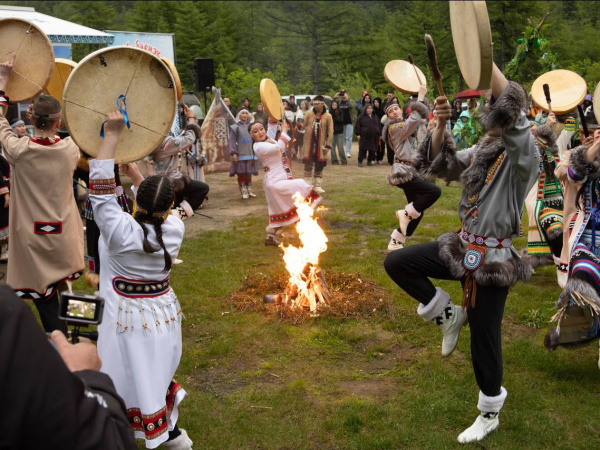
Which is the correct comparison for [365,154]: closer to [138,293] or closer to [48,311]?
[48,311]

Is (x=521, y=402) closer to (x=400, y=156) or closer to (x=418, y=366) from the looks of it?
(x=418, y=366)

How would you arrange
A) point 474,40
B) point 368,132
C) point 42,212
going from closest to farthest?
1. point 474,40
2. point 42,212
3. point 368,132

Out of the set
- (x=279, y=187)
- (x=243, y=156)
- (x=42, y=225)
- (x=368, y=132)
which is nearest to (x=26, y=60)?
(x=42, y=225)

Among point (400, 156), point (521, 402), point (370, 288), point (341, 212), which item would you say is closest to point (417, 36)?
point (341, 212)

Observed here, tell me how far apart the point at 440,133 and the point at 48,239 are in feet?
10.9

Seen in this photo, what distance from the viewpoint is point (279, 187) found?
865cm

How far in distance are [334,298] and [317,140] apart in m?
8.49

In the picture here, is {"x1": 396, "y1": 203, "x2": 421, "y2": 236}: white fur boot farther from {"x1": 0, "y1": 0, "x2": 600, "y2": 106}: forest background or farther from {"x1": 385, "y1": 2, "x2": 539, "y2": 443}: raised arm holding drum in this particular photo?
{"x1": 0, "y1": 0, "x2": 600, "y2": 106}: forest background

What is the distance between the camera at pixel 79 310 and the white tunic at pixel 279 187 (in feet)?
21.6

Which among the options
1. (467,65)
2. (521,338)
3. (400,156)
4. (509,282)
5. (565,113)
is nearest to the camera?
(467,65)

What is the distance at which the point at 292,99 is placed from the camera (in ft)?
72.4

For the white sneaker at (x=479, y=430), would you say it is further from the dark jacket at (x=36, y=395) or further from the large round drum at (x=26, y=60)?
the large round drum at (x=26, y=60)

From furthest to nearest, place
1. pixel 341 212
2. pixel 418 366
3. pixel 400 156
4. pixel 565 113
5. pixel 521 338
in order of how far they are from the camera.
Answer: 1. pixel 341 212
2. pixel 400 156
3. pixel 565 113
4. pixel 521 338
5. pixel 418 366

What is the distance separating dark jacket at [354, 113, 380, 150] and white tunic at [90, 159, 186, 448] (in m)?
15.6
